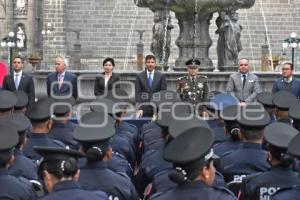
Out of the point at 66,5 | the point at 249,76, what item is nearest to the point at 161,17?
the point at 249,76

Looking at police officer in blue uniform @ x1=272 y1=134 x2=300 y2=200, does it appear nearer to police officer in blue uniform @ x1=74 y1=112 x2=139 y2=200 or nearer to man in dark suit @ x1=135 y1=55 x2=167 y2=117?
police officer in blue uniform @ x1=74 y1=112 x2=139 y2=200

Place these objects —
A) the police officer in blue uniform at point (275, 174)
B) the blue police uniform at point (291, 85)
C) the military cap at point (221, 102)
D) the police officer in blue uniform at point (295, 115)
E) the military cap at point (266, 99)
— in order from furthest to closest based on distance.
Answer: the blue police uniform at point (291, 85), the military cap at point (266, 99), the military cap at point (221, 102), the police officer in blue uniform at point (295, 115), the police officer in blue uniform at point (275, 174)

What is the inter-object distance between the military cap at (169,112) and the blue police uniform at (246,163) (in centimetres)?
84

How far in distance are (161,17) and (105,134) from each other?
37.6 feet

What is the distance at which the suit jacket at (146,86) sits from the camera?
13361 millimetres

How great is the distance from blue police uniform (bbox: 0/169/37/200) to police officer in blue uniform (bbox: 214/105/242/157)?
7.46 ft

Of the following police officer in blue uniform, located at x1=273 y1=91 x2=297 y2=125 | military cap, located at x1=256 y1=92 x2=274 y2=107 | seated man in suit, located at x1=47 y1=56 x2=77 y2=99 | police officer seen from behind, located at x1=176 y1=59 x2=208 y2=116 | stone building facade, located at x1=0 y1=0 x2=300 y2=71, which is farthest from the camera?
stone building facade, located at x1=0 y1=0 x2=300 y2=71

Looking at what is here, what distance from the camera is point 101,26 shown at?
4531 cm

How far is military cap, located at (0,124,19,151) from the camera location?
17.5 feet

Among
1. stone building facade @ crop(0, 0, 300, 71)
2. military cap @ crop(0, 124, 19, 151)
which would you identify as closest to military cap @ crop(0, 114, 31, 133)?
military cap @ crop(0, 124, 19, 151)

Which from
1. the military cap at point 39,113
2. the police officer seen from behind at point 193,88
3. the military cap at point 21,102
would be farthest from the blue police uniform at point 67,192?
the police officer seen from behind at point 193,88

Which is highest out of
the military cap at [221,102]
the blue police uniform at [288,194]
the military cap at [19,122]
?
the military cap at [19,122]

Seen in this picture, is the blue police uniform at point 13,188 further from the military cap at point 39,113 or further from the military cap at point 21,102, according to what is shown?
the military cap at point 21,102

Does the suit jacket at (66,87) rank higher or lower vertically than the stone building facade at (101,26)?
lower
